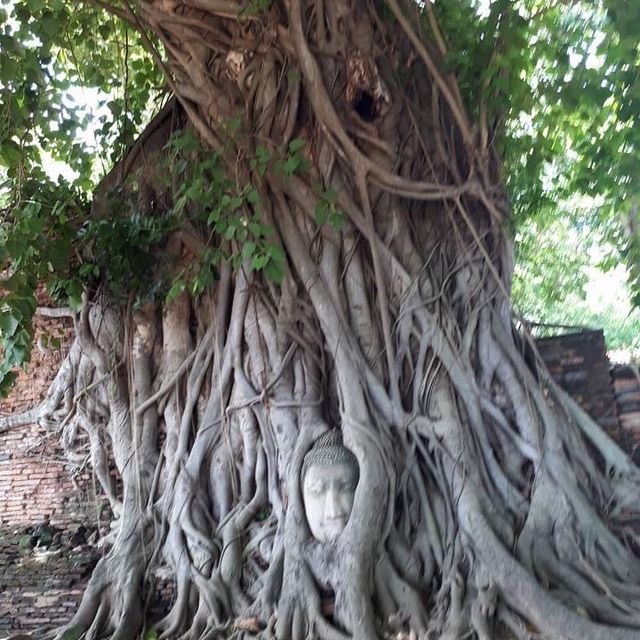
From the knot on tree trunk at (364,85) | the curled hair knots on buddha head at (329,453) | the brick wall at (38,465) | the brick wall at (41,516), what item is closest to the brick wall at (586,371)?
the curled hair knots on buddha head at (329,453)

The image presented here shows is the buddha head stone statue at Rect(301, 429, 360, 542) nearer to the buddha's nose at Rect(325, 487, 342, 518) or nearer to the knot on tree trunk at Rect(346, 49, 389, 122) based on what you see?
the buddha's nose at Rect(325, 487, 342, 518)

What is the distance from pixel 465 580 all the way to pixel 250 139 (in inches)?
105

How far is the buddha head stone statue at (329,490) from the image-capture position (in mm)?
3303

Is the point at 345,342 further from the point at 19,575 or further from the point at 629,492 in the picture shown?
the point at 19,575

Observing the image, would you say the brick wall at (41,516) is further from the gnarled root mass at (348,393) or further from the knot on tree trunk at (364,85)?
the knot on tree trunk at (364,85)

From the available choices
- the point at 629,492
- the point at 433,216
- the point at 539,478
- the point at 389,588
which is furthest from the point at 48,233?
the point at 629,492

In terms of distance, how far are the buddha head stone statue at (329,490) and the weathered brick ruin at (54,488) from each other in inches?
39.4

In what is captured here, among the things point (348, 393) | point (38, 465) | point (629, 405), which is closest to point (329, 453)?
point (348, 393)

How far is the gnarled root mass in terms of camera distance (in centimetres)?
309

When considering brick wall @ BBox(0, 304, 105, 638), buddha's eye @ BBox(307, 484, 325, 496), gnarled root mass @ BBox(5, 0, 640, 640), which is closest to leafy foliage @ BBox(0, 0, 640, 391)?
gnarled root mass @ BBox(5, 0, 640, 640)

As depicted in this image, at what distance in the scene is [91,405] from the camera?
4.57m

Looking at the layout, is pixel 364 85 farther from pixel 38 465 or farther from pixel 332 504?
pixel 38 465

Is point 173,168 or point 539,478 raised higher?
point 173,168

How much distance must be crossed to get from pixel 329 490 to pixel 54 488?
2437 millimetres
